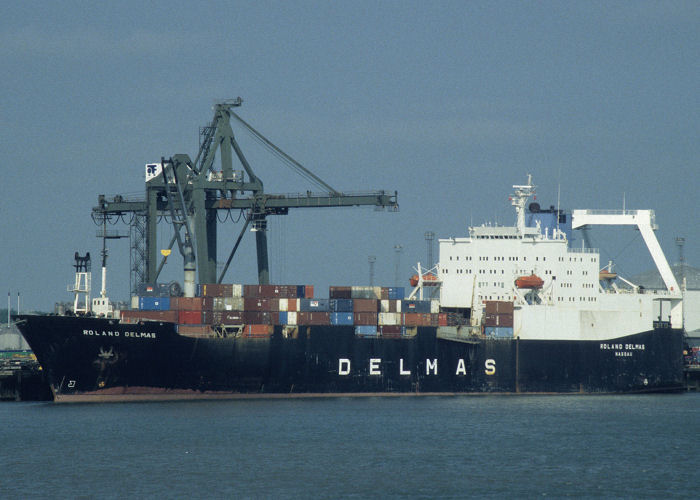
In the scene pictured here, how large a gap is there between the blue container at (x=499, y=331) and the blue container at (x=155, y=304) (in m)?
18.0

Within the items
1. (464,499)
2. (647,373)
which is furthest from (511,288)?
(464,499)

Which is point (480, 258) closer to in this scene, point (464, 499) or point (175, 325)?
point (175, 325)

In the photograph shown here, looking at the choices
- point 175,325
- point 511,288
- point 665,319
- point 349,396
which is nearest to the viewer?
point 175,325

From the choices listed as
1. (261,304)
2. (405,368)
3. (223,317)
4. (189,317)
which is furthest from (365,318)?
(189,317)

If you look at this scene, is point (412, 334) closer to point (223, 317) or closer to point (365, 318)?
point (365, 318)

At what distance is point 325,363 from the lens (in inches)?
2186

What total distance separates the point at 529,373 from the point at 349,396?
1052 cm

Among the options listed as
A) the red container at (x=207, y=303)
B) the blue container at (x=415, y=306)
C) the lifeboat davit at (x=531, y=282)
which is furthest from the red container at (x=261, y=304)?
the lifeboat davit at (x=531, y=282)

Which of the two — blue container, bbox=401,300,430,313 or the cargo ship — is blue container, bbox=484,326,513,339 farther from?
blue container, bbox=401,300,430,313

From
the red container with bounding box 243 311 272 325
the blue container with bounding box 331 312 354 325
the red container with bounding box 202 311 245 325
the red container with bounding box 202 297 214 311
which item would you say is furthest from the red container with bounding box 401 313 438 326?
the red container with bounding box 202 297 214 311

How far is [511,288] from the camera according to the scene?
201 ft

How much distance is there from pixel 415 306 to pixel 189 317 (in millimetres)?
12490

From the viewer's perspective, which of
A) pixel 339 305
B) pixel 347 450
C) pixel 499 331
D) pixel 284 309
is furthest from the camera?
pixel 499 331

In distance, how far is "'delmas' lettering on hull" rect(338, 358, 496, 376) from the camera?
2203 inches
